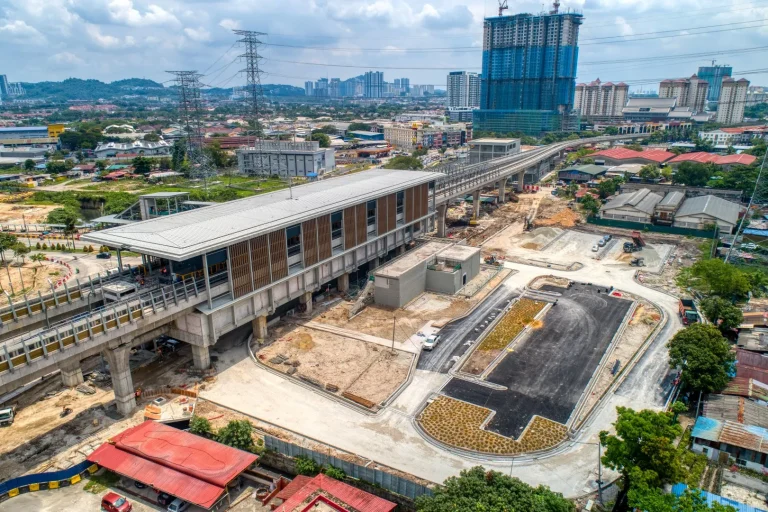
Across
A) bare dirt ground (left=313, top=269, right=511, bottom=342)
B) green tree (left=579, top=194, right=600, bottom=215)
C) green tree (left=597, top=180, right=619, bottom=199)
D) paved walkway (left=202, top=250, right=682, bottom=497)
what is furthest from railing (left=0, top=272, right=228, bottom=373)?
green tree (left=597, top=180, right=619, bottom=199)

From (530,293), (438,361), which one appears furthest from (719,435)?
(530,293)

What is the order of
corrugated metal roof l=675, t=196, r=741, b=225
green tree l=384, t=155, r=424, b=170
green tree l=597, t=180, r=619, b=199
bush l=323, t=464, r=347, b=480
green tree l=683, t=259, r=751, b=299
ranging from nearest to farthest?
bush l=323, t=464, r=347, b=480 < green tree l=683, t=259, r=751, b=299 < corrugated metal roof l=675, t=196, r=741, b=225 < green tree l=597, t=180, r=619, b=199 < green tree l=384, t=155, r=424, b=170

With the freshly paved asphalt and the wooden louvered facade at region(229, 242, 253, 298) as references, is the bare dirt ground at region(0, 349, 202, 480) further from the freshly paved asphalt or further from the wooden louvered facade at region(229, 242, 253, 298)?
the freshly paved asphalt

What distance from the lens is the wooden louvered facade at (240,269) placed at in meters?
36.2

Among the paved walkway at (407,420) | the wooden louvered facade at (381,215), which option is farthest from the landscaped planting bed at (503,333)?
the wooden louvered facade at (381,215)

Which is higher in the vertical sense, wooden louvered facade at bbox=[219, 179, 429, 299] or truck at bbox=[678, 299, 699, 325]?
wooden louvered facade at bbox=[219, 179, 429, 299]

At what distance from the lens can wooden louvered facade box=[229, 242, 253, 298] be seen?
119 ft

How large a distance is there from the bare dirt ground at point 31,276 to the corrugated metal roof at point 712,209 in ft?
273

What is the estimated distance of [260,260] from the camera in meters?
38.6

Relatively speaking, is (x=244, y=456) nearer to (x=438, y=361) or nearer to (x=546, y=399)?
(x=438, y=361)

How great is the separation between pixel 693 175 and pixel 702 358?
81256 millimetres

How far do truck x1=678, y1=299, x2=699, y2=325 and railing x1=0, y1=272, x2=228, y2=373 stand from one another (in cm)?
3982

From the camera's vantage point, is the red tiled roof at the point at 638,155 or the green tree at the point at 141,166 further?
the green tree at the point at 141,166

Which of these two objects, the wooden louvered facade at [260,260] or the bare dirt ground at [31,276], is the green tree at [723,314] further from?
the bare dirt ground at [31,276]
